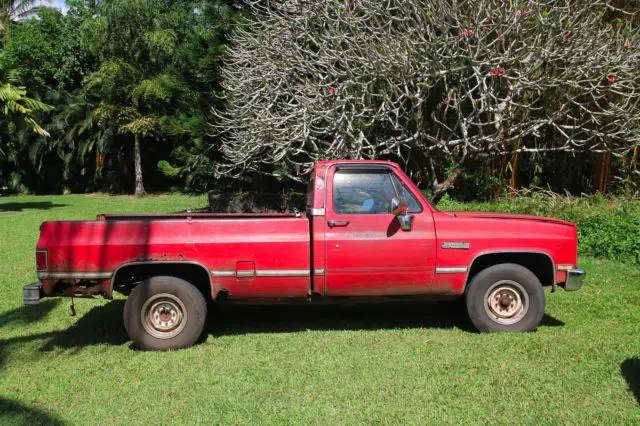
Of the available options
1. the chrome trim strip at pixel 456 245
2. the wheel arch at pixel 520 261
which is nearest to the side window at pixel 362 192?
the chrome trim strip at pixel 456 245

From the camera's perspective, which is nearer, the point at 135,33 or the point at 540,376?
the point at 540,376

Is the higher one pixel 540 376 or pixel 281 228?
pixel 281 228

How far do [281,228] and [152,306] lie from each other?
1.52 m

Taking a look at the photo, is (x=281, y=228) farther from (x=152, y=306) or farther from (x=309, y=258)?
(x=152, y=306)

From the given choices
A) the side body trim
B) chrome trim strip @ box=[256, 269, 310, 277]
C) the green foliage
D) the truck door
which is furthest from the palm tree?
the truck door

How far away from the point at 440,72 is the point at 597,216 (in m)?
3.78

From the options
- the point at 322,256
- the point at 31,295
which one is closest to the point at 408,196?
the point at 322,256

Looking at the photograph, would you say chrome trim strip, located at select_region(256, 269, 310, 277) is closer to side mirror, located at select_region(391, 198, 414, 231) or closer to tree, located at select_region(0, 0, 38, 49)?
side mirror, located at select_region(391, 198, 414, 231)

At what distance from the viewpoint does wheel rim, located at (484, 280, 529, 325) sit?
19.7 feet

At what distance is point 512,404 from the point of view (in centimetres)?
440

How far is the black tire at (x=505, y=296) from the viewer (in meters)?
5.95

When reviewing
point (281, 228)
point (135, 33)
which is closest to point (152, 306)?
point (281, 228)

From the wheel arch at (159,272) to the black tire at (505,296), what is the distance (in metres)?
2.71

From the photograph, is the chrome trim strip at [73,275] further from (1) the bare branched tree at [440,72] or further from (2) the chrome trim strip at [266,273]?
(1) the bare branched tree at [440,72]
